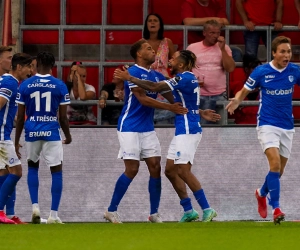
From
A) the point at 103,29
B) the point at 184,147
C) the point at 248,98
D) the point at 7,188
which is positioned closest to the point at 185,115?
the point at 184,147

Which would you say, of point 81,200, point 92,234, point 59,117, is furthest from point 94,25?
point 92,234

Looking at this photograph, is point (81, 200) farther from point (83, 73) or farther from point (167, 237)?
point (167, 237)

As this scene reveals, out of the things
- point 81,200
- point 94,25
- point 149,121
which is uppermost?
point 94,25

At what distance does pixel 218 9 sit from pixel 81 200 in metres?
3.53

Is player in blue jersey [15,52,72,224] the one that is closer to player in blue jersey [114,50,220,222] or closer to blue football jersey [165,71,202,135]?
player in blue jersey [114,50,220,222]

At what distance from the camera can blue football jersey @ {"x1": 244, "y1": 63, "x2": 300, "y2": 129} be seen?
1338 cm

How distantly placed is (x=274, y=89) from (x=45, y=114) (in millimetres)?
2750

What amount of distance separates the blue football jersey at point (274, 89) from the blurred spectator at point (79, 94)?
12.2 feet

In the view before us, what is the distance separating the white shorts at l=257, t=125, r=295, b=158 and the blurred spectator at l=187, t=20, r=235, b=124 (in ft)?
Result: 8.75

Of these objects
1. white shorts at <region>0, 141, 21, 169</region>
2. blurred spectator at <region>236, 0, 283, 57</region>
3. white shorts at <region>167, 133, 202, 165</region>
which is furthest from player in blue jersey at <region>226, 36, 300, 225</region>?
blurred spectator at <region>236, 0, 283, 57</region>

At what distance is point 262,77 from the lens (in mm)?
13367

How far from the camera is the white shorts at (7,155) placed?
13922mm

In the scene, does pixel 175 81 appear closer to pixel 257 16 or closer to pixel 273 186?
pixel 273 186

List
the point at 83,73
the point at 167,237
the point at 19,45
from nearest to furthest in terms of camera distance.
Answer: the point at 167,237 < the point at 83,73 < the point at 19,45
